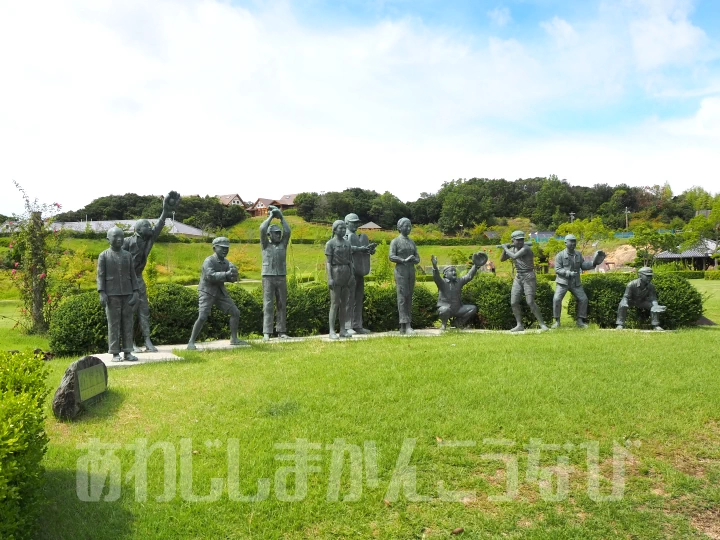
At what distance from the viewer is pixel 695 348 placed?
7.77 metres

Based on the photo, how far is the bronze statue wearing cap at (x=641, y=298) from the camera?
10336mm

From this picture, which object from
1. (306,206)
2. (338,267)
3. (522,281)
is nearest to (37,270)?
(338,267)

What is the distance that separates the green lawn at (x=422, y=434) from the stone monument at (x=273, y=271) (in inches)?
92.3

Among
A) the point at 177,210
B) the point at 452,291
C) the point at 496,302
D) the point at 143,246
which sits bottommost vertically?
the point at 496,302

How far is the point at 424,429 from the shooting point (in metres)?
4.92

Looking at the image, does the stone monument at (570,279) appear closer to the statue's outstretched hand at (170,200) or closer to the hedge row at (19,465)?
the statue's outstretched hand at (170,200)

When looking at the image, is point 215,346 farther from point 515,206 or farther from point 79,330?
point 515,206

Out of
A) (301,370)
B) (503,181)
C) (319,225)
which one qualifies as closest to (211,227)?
(319,225)

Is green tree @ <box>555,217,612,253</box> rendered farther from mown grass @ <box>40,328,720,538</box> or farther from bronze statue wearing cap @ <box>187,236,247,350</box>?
bronze statue wearing cap @ <box>187,236,247,350</box>

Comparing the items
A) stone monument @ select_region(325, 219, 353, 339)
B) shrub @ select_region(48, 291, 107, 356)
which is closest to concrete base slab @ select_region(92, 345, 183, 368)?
shrub @ select_region(48, 291, 107, 356)

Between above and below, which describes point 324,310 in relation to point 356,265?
below

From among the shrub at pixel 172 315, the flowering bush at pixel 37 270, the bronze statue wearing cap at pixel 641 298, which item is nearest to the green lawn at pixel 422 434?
the shrub at pixel 172 315

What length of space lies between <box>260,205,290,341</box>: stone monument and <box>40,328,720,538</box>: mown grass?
6.95ft

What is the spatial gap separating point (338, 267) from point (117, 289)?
143 inches
